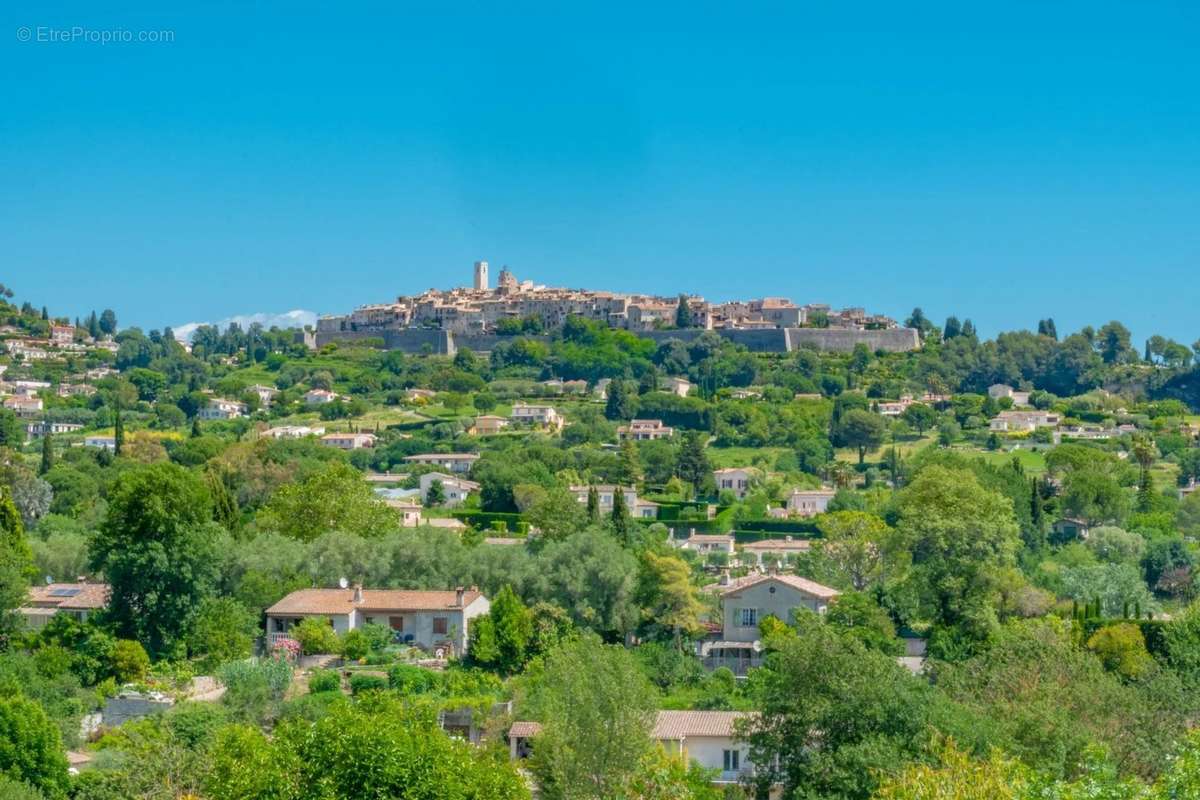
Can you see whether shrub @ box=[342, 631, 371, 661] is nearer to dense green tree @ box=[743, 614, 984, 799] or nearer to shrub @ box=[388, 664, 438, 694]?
shrub @ box=[388, 664, 438, 694]

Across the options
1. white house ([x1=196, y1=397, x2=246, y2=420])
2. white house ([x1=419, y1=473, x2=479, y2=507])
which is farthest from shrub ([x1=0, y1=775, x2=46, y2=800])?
white house ([x1=196, y1=397, x2=246, y2=420])

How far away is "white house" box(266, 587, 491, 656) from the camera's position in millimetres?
44656

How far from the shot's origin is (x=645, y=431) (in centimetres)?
9944

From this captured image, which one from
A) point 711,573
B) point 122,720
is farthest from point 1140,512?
point 122,720

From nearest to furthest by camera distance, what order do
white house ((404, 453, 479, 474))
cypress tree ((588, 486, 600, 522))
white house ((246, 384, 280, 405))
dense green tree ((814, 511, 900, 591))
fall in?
1. dense green tree ((814, 511, 900, 591))
2. cypress tree ((588, 486, 600, 522))
3. white house ((404, 453, 479, 474))
4. white house ((246, 384, 280, 405))

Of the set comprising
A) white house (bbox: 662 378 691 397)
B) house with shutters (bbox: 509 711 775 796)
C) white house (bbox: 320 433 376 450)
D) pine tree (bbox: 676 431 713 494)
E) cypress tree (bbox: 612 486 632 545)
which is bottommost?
house with shutters (bbox: 509 711 775 796)

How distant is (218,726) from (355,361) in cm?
9332

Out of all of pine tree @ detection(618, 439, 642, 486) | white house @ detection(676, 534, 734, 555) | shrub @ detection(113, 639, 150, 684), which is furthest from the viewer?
pine tree @ detection(618, 439, 642, 486)

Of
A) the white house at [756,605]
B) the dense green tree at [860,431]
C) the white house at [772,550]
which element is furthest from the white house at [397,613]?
the dense green tree at [860,431]

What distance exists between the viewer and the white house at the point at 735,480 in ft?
284

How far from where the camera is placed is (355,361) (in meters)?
128

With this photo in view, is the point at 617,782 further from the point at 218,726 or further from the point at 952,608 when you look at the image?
the point at 952,608

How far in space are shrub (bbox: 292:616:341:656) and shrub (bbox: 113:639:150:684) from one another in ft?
11.7

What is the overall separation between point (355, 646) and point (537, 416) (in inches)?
2412
